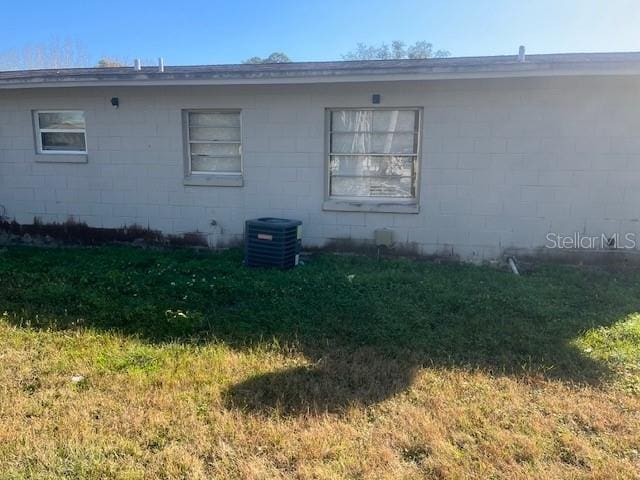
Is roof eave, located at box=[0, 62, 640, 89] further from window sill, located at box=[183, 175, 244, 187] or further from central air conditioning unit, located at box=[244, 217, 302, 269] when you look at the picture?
central air conditioning unit, located at box=[244, 217, 302, 269]

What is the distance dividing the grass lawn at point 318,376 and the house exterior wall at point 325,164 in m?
1.15

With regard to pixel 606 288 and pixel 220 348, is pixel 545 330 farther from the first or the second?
pixel 220 348

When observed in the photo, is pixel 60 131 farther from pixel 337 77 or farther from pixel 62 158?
pixel 337 77

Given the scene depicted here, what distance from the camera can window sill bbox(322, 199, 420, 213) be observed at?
284 inches

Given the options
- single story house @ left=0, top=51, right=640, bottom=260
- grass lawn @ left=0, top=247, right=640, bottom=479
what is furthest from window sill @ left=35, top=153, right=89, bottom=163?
grass lawn @ left=0, top=247, right=640, bottom=479

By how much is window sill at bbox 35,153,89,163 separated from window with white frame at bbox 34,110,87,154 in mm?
90

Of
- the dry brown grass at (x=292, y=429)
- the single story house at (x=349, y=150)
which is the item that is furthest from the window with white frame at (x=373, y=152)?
the dry brown grass at (x=292, y=429)

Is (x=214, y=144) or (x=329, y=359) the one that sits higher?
(x=214, y=144)

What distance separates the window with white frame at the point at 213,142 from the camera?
304 inches

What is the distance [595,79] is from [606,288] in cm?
279

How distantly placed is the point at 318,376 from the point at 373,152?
14.7 feet

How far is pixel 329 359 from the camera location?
→ 3.95 meters

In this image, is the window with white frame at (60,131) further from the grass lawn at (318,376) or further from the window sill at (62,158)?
the grass lawn at (318,376)

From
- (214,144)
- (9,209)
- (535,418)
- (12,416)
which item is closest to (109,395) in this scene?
(12,416)
